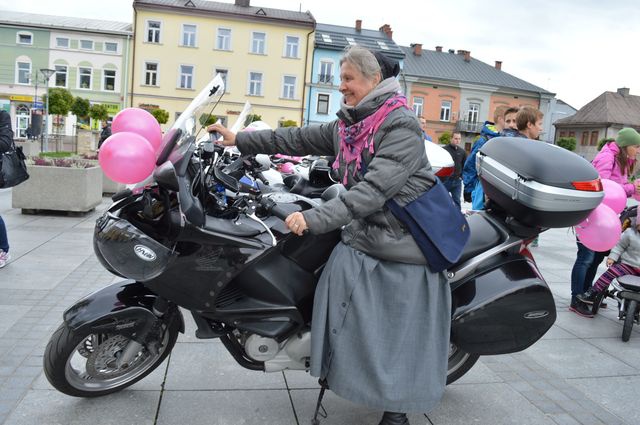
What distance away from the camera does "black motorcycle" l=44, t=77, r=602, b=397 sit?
2.55m

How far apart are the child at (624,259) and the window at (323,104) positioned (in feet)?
134

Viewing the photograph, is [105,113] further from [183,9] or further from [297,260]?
[297,260]

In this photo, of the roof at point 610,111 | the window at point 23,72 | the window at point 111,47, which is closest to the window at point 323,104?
the window at point 111,47

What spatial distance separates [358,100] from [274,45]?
42.9 meters

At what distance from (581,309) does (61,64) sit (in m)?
45.4

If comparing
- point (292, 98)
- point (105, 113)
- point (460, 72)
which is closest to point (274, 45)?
point (292, 98)

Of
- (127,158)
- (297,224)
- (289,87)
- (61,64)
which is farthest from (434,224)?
(61,64)

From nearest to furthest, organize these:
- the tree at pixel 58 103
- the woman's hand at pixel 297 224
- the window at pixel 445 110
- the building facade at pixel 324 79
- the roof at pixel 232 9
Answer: the woman's hand at pixel 297 224, the tree at pixel 58 103, the roof at pixel 232 9, the building facade at pixel 324 79, the window at pixel 445 110

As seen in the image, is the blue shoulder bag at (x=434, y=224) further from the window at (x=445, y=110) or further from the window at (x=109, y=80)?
the window at (x=445, y=110)

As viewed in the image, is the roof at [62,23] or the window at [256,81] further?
the window at [256,81]

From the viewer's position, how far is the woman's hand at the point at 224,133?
292cm

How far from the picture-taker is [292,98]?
4438 centimetres

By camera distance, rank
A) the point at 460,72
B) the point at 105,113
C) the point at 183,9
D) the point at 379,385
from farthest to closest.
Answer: the point at 460,72 < the point at 183,9 < the point at 105,113 < the point at 379,385

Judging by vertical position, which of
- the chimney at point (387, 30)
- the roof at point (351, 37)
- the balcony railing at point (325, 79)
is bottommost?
the balcony railing at point (325, 79)
